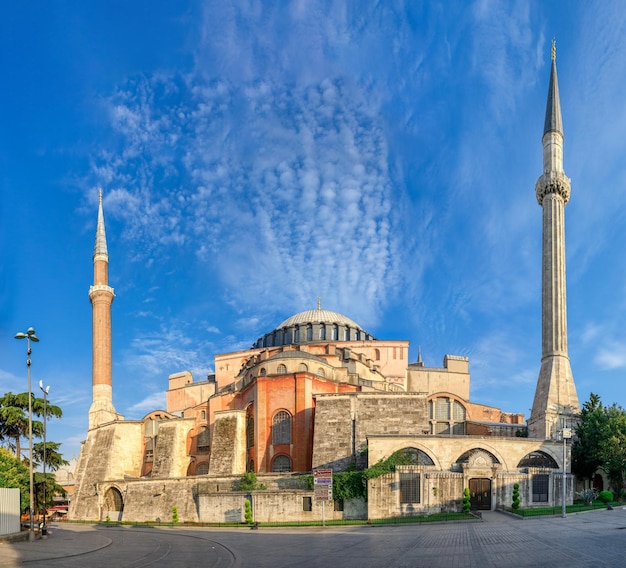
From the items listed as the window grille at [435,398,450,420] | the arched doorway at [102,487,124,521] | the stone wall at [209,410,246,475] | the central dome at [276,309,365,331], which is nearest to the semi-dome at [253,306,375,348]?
the central dome at [276,309,365,331]

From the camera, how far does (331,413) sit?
112 ft

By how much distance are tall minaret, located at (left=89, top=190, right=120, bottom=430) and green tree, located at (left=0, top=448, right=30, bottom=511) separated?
21569 mm

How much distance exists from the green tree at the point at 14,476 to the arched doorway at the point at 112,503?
625 inches

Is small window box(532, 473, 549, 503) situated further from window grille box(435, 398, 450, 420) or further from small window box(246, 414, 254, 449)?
small window box(246, 414, 254, 449)

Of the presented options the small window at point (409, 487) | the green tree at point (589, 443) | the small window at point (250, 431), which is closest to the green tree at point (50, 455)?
the small window at point (250, 431)

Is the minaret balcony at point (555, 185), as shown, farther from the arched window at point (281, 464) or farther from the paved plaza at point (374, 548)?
the arched window at point (281, 464)

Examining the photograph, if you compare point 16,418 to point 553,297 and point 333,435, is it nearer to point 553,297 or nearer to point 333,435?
point 333,435

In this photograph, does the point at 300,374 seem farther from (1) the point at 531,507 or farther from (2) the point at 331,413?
(1) the point at 531,507

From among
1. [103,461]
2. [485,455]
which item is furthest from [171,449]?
[485,455]

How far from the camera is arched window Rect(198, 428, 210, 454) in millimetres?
42597

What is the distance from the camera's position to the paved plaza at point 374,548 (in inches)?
552

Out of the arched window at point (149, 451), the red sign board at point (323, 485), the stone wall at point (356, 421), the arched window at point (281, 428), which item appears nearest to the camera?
the red sign board at point (323, 485)

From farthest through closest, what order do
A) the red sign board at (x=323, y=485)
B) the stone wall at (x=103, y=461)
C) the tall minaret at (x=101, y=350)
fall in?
the tall minaret at (x=101, y=350)
the stone wall at (x=103, y=461)
the red sign board at (x=323, y=485)

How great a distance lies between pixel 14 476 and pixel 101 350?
79.1 feet
